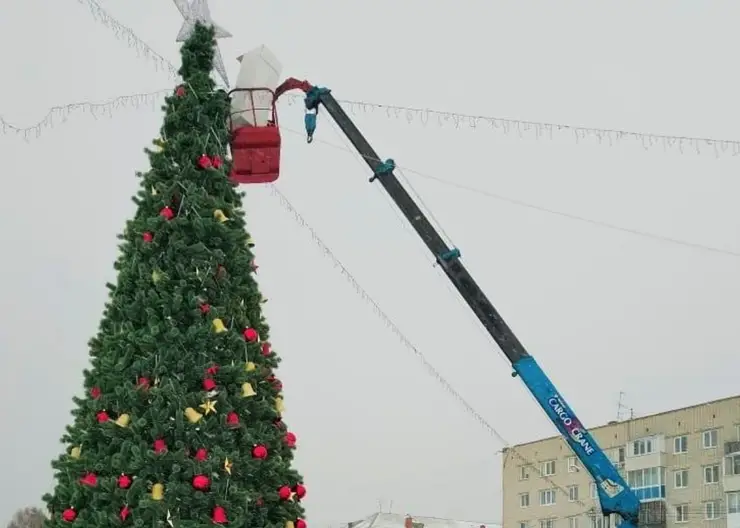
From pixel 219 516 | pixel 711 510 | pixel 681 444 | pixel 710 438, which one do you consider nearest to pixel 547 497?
pixel 681 444

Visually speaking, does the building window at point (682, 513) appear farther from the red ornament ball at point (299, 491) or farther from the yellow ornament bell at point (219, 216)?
the yellow ornament bell at point (219, 216)

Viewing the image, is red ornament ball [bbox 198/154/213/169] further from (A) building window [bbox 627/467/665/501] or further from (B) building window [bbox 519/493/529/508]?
(B) building window [bbox 519/493/529/508]

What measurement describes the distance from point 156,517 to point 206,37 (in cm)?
304

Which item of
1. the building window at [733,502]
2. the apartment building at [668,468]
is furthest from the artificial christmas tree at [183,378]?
the building window at [733,502]

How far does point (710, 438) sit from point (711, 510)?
172 centimetres

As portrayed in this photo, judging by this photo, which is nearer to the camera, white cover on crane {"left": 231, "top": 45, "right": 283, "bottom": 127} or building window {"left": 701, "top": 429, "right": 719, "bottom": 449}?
white cover on crane {"left": 231, "top": 45, "right": 283, "bottom": 127}

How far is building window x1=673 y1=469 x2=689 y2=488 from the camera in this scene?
2495 cm

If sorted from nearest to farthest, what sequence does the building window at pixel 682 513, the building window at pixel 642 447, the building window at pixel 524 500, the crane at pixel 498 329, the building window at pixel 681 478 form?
the crane at pixel 498 329
the building window at pixel 682 513
the building window at pixel 681 478
the building window at pixel 642 447
the building window at pixel 524 500

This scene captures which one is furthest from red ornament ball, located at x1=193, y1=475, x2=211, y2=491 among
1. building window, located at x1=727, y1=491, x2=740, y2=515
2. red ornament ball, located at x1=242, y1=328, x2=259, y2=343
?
building window, located at x1=727, y1=491, x2=740, y2=515

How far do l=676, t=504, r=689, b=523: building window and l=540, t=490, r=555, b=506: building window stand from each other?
213 inches

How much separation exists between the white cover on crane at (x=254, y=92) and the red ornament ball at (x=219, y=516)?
8.33 feet

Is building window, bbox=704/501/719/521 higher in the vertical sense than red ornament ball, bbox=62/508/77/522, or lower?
higher

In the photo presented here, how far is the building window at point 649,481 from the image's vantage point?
25.5 m

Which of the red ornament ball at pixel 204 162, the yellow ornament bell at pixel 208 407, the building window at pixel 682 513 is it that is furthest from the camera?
the building window at pixel 682 513
